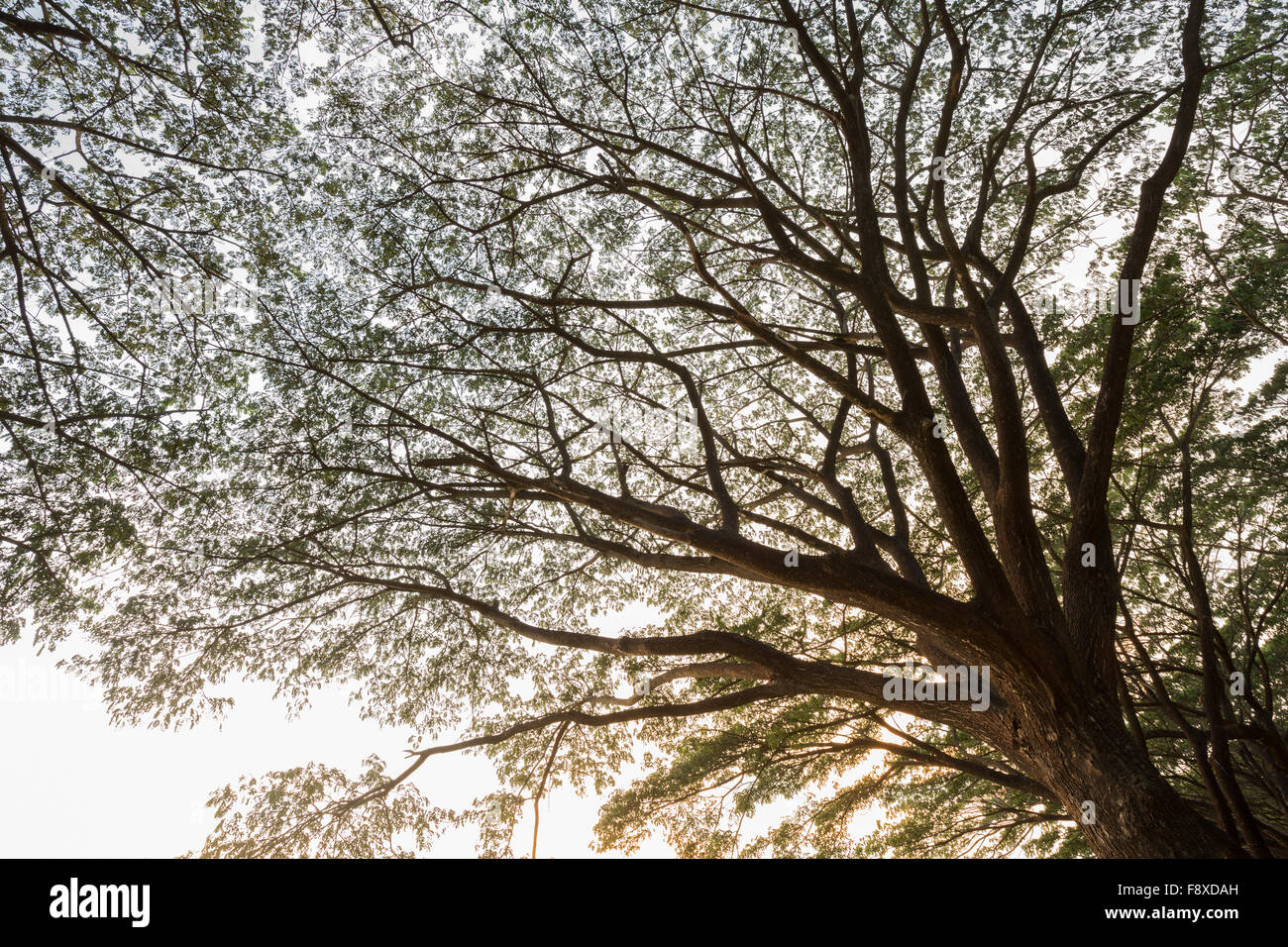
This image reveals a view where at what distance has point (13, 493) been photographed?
19.0ft

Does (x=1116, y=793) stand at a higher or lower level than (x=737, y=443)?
lower

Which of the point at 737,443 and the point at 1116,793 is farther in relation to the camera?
the point at 737,443

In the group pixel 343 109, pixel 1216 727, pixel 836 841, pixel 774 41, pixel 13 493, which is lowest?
pixel 836 841

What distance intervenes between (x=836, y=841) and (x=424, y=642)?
743 cm

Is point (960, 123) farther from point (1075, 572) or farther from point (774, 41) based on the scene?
point (1075, 572)

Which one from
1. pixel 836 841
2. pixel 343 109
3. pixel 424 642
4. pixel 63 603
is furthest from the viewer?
pixel 836 841

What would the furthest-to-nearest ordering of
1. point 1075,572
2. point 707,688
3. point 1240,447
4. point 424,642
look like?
point 707,688 < point 424,642 < point 1240,447 < point 1075,572
